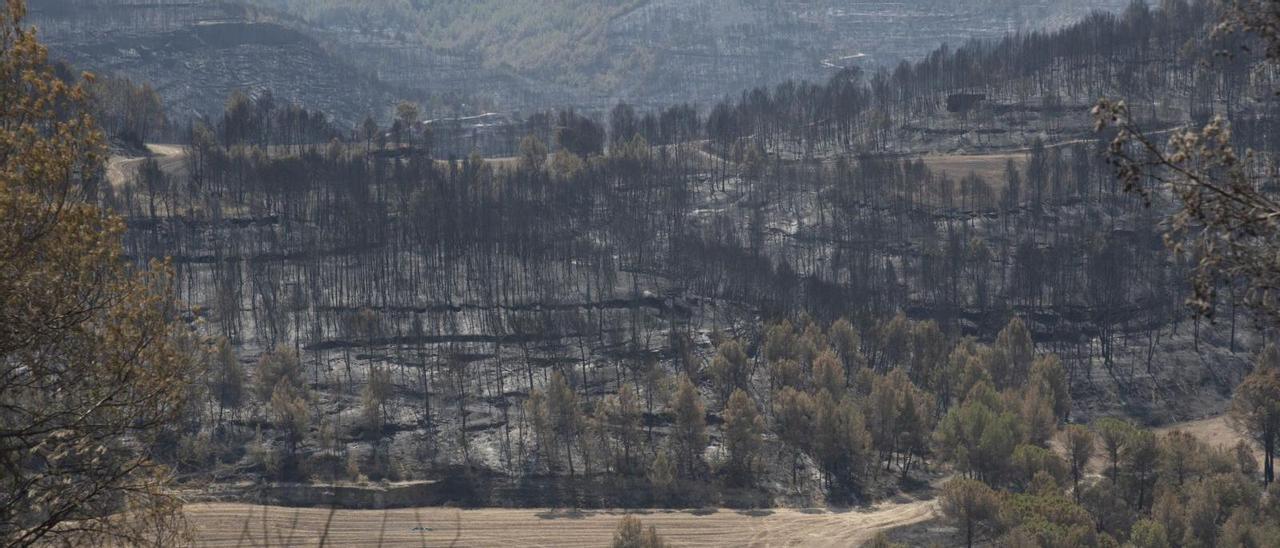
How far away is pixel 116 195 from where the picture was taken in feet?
514

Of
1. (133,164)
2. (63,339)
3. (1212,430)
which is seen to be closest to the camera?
(63,339)

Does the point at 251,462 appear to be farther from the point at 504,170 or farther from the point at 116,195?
the point at 504,170

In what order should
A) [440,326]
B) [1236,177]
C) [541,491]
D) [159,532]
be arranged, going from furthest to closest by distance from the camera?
[440,326] → [541,491] → [159,532] → [1236,177]

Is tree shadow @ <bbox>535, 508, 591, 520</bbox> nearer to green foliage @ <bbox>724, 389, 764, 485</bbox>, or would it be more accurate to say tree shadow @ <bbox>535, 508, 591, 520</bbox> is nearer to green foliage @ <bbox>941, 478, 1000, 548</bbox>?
green foliage @ <bbox>724, 389, 764, 485</bbox>

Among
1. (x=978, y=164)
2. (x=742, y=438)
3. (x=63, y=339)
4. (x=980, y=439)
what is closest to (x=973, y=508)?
(x=980, y=439)

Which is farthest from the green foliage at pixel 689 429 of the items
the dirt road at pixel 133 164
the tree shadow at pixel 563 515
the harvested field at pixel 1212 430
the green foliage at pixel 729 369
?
the dirt road at pixel 133 164

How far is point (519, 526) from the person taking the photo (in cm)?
10062

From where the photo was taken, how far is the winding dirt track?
95.8 m

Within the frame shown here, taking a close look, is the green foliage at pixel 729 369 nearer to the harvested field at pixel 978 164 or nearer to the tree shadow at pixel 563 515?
the tree shadow at pixel 563 515

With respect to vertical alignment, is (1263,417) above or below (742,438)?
above

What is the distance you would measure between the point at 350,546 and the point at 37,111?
7298 cm

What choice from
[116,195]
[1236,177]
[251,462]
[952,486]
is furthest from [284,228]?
[1236,177]

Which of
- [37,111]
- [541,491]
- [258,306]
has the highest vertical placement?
[37,111]

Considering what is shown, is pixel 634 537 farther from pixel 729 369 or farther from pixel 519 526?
pixel 729 369
